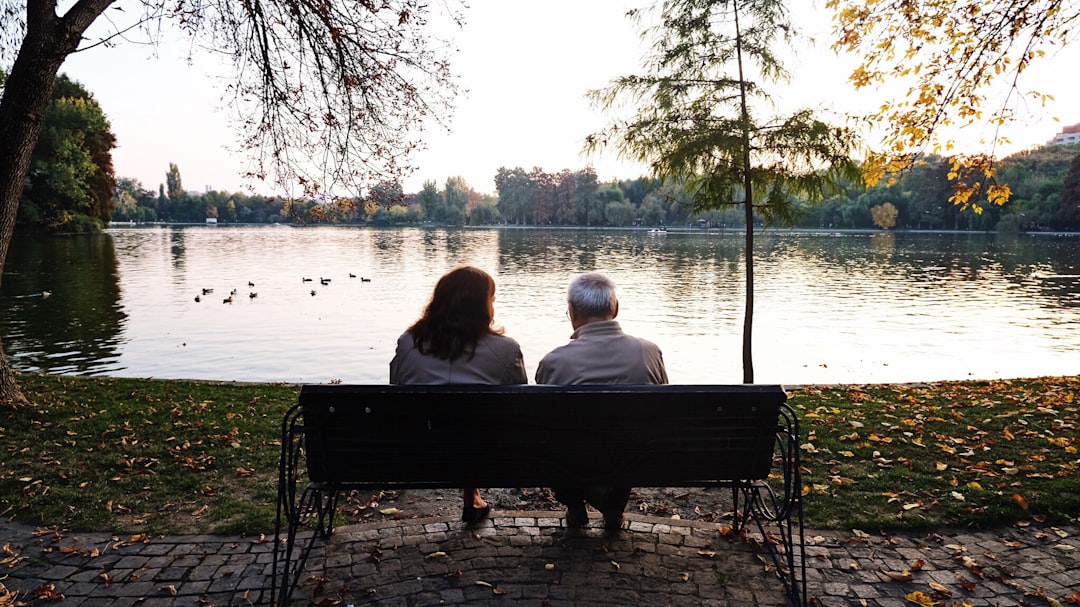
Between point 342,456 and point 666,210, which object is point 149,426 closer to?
point 342,456

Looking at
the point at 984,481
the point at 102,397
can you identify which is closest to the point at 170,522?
the point at 102,397

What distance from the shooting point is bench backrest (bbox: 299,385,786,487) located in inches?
130

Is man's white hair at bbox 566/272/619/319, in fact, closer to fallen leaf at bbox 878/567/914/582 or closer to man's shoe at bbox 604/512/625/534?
man's shoe at bbox 604/512/625/534

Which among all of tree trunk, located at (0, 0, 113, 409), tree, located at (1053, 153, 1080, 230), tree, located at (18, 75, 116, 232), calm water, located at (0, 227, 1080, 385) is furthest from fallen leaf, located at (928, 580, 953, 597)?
tree, located at (1053, 153, 1080, 230)

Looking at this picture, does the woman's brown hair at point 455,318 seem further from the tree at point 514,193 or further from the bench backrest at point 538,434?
the tree at point 514,193

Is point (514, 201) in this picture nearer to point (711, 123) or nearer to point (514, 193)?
point (514, 193)

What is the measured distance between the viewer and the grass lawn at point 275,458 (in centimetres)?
462

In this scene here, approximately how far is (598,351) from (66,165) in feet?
222

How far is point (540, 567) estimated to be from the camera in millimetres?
3768

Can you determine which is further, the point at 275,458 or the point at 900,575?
the point at 275,458

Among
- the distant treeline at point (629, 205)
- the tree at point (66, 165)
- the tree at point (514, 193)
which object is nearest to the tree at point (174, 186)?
the distant treeline at point (629, 205)

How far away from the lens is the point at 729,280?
34.3 meters

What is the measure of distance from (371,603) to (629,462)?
1.41 metres

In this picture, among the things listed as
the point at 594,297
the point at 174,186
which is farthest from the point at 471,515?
the point at 174,186
